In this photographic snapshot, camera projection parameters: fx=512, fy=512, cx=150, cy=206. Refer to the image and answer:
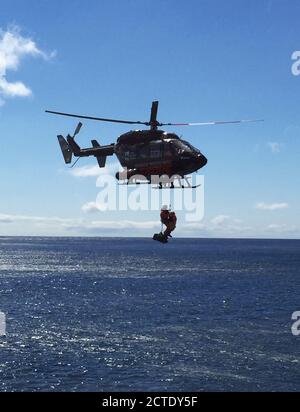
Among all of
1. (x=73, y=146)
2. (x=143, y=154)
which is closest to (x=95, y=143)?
(x=73, y=146)

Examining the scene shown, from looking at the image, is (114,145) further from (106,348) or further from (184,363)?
(106,348)

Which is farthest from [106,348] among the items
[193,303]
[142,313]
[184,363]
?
[193,303]

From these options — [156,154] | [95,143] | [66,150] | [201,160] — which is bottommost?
[201,160]

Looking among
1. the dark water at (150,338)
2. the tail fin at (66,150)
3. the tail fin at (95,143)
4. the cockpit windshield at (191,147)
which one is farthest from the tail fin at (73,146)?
the dark water at (150,338)

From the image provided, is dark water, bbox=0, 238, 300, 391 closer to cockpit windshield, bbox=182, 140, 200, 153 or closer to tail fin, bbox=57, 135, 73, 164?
tail fin, bbox=57, 135, 73, 164

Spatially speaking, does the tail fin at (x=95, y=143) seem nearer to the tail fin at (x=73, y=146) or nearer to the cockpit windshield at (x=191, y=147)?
the tail fin at (x=73, y=146)

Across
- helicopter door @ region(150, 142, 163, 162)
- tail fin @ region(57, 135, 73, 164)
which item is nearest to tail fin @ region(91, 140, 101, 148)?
tail fin @ region(57, 135, 73, 164)

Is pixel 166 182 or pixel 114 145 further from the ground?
pixel 114 145

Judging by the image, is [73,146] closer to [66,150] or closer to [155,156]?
[66,150]

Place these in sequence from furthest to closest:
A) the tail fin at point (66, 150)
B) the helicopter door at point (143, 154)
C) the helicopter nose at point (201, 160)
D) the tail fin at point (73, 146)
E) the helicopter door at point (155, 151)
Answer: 1. the tail fin at point (66, 150)
2. the tail fin at point (73, 146)
3. the helicopter door at point (143, 154)
4. the helicopter door at point (155, 151)
5. the helicopter nose at point (201, 160)

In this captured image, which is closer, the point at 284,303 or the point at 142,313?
the point at 142,313

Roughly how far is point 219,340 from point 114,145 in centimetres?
5391
